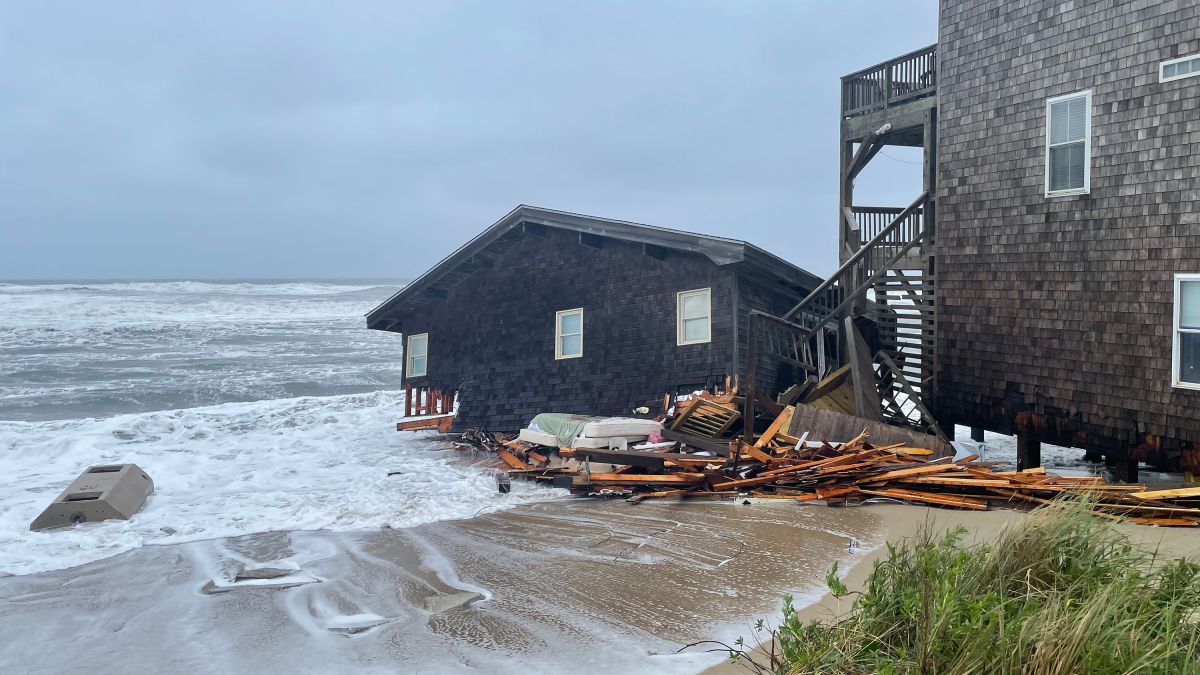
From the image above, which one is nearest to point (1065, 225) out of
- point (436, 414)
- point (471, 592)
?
point (471, 592)

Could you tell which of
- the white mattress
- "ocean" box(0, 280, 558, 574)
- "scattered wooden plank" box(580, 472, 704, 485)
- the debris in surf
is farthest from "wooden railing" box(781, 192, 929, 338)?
"ocean" box(0, 280, 558, 574)

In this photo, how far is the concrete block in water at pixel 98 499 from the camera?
1302 cm

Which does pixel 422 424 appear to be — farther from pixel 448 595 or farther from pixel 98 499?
pixel 448 595

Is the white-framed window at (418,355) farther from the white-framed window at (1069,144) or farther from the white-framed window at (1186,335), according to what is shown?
the white-framed window at (1186,335)

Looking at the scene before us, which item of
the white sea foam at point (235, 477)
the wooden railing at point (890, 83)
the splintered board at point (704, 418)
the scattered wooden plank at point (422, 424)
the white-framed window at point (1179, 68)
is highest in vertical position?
the wooden railing at point (890, 83)

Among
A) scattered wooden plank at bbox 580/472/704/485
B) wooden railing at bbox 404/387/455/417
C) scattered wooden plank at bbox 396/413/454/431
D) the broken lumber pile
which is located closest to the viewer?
the broken lumber pile

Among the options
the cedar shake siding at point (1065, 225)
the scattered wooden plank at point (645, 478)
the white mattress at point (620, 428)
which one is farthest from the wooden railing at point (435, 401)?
the cedar shake siding at point (1065, 225)

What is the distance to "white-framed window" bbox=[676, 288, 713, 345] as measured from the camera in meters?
17.3

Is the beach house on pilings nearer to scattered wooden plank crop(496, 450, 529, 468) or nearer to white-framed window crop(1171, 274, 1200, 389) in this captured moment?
white-framed window crop(1171, 274, 1200, 389)

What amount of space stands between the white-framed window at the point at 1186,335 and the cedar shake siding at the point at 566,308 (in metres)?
6.66

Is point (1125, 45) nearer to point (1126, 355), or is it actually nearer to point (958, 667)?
point (1126, 355)

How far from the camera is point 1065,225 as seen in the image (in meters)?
13.2

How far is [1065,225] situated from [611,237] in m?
8.30

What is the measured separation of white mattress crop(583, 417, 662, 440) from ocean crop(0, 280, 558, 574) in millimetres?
1415
